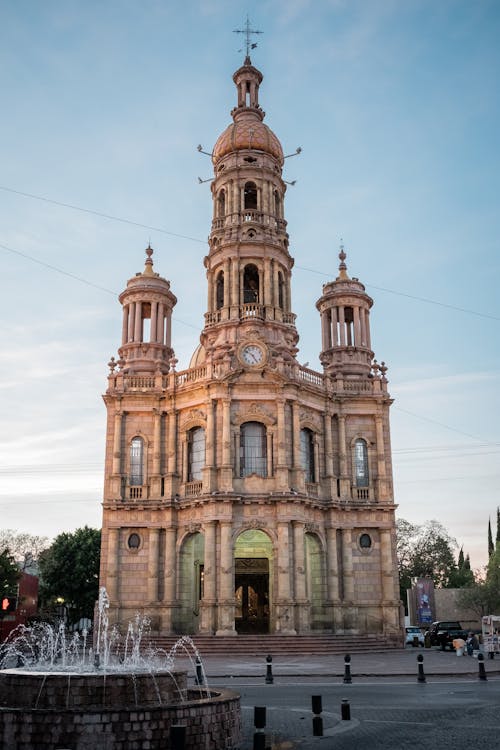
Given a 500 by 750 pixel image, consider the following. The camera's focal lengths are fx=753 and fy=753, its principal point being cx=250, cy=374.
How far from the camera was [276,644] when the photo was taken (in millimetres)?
38812

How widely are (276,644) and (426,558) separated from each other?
175 ft

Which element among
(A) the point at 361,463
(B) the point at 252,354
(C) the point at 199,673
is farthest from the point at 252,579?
(C) the point at 199,673

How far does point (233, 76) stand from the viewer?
59500mm

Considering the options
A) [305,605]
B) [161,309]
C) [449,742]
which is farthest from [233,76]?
[449,742]

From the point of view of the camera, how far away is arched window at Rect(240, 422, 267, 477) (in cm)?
4506

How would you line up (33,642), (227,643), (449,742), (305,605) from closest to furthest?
(449,742), (227,643), (305,605), (33,642)

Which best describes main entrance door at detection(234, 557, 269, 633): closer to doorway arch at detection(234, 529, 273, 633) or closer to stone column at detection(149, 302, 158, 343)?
doorway arch at detection(234, 529, 273, 633)

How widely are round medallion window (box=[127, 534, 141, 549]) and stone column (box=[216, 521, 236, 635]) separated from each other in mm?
5953

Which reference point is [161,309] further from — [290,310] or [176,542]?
[176,542]

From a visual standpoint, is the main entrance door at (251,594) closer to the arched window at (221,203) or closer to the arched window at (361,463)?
the arched window at (361,463)

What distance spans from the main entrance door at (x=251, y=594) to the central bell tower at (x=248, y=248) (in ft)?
42.4

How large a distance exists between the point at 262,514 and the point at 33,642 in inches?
753

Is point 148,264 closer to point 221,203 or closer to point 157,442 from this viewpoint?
point 221,203

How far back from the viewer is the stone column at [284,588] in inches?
1610
